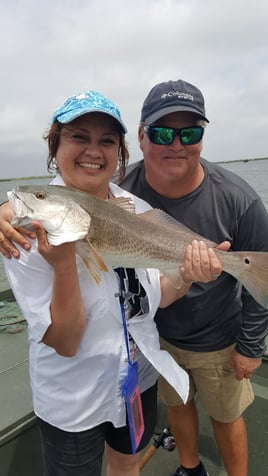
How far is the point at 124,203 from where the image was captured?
241cm

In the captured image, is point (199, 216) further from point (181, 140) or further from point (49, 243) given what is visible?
point (49, 243)

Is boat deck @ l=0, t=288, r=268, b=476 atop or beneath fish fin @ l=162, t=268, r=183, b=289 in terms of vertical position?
beneath

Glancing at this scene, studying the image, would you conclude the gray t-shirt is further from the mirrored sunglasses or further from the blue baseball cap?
the blue baseball cap

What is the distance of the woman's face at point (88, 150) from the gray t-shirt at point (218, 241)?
2.85 feet

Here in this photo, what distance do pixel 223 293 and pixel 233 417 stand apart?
0.99 m

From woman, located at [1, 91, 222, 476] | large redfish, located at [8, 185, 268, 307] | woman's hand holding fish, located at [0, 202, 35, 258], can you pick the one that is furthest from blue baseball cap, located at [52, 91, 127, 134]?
woman's hand holding fish, located at [0, 202, 35, 258]

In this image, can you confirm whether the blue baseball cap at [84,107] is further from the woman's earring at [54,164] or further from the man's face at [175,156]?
the man's face at [175,156]

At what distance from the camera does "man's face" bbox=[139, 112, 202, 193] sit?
2.75 meters

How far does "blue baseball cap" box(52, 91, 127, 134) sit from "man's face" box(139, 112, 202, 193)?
664 millimetres

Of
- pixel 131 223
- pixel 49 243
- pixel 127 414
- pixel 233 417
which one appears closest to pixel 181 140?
pixel 131 223

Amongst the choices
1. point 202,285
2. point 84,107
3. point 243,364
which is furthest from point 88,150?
point 243,364

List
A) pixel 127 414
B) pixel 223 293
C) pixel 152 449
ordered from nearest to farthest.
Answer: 1. pixel 127 414
2. pixel 223 293
3. pixel 152 449

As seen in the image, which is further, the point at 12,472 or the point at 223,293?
the point at 223,293

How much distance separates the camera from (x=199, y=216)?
285cm
